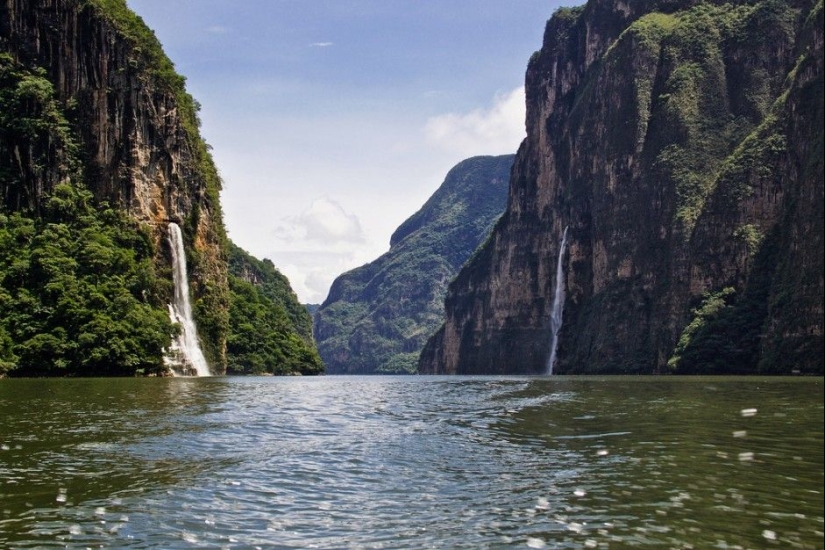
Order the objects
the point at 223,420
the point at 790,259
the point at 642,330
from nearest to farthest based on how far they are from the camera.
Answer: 1. the point at 223,420
2. the point at 790,259
3. the point at 642,330

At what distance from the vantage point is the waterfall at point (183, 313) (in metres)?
92.3

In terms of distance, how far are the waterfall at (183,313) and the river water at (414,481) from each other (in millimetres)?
59198

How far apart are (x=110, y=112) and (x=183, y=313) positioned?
80.7 feet

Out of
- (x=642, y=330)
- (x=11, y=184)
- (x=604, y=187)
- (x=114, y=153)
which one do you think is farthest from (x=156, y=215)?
(x=604, y=187)

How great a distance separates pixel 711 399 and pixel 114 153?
7410 cm

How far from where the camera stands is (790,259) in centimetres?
12325

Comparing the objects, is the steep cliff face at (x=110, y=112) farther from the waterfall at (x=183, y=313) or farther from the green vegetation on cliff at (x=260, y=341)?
the green vegetation on cliff at (x=260, y=341)

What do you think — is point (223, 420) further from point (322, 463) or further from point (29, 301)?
point (29, 301)

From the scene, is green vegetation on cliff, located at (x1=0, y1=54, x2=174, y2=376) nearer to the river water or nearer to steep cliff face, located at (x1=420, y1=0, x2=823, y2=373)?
the river water

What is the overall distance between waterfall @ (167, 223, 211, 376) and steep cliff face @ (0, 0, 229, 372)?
1.45 metres

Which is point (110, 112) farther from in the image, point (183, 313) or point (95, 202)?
point (183, 313)

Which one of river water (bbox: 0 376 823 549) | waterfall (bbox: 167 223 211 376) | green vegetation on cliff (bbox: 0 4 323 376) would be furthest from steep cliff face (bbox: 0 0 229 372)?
river water (bbox: 0 376 823 549)

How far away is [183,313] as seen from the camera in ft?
314

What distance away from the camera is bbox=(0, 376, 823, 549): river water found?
45.1 ft
